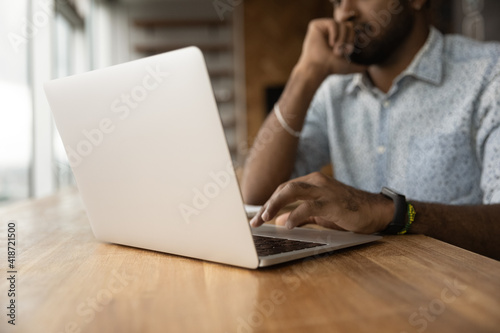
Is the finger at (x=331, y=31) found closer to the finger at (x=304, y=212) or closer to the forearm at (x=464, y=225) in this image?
the forearm at (x=464, y=225)

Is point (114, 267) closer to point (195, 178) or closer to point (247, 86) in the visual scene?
point (195, 178)

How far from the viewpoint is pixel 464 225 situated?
84 centimetres

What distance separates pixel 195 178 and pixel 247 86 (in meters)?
5.94

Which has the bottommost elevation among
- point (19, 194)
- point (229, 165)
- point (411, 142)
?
point (19, 194)

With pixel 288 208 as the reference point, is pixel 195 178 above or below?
above

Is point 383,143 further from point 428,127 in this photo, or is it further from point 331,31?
point 331,31

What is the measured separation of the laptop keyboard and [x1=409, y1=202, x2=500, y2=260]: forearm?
0.27 m

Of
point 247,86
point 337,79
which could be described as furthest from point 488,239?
point 247,86

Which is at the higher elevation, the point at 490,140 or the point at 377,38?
the point at 377,38

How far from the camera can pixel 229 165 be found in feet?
1.62

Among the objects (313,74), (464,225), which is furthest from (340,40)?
(464,225)

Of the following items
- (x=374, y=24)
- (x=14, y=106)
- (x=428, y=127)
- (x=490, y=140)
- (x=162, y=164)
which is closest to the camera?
(x=162, y=164)

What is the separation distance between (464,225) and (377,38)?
0.80 metres

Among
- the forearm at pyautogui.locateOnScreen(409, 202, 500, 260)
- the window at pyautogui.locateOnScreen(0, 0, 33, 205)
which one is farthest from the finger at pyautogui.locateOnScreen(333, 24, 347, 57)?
the window at pyautogui.locateOnScreen(0, 0, 33, 205)
